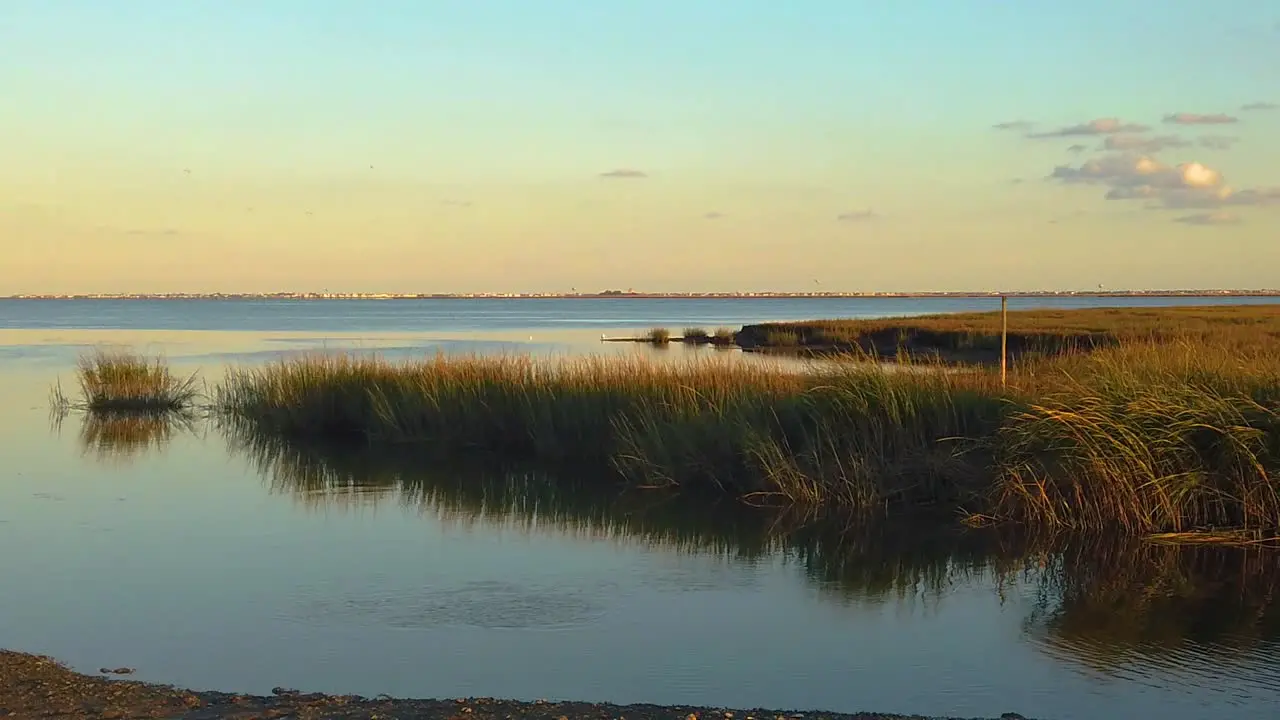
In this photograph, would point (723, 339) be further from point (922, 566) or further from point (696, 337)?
point (922, 566)

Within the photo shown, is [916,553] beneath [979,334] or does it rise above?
beneath

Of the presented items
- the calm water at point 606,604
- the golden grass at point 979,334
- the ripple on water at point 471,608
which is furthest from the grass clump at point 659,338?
the ripple on water at point 471,608

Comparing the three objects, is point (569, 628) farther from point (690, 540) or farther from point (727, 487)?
point (727, 487)

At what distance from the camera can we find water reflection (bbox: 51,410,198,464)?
1914 cm

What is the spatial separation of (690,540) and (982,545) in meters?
2.73

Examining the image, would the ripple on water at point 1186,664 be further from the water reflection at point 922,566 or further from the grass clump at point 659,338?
the grass clump at point 659,338

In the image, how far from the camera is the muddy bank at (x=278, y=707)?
20.5 feet

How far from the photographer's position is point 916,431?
13.9 meters

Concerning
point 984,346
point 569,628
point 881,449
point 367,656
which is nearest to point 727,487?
point 881,449

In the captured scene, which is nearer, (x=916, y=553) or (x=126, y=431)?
(x=916, y=553)

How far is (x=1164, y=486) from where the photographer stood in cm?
1198

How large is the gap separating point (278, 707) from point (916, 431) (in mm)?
8946

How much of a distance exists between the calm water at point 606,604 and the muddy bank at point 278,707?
65 centimetres

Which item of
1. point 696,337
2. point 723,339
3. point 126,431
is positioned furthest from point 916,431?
point 696,337
